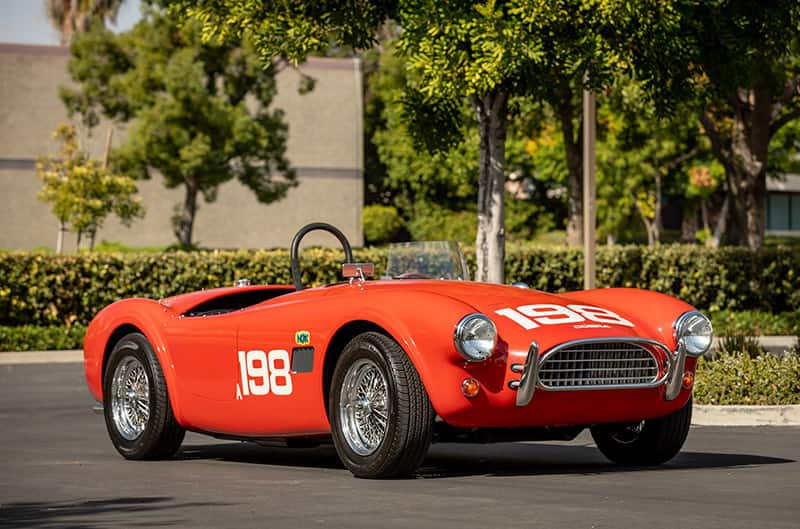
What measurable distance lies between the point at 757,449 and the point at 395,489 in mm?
3581

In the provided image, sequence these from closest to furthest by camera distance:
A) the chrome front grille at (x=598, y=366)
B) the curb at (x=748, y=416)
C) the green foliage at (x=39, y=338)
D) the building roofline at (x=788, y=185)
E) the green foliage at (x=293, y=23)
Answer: the chrome front grille at (x=598, y=366) < the curb at (x=748, y=416) < the green foliage at (x=293, y=23) < the green foliage at (x=39, y=338) < the building roofline at (x=788, y=185)

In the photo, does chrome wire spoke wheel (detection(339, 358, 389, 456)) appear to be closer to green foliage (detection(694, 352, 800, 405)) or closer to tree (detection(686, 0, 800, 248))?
green foliage (detection(694, 352, 800, 405))

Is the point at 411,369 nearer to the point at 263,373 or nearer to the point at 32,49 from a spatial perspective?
the point at 263,373

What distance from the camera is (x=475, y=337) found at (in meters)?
8.06

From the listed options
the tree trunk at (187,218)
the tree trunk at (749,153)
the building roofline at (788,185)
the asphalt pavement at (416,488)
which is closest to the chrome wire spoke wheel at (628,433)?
the asphalt pavement at (416,488)

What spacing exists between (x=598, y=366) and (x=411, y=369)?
107 centimetres

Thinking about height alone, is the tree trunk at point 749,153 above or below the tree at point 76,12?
below

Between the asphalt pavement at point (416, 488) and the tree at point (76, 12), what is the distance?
60.9m

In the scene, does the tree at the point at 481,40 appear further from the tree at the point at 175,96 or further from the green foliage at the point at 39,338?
the tree at the point at 175,96

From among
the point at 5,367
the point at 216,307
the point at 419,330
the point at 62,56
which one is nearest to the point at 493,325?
the point at 419,330

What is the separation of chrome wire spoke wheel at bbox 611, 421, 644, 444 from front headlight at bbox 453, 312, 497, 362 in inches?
61.4

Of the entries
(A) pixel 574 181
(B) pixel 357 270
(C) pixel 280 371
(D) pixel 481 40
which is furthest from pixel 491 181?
(A) pixel 574 181

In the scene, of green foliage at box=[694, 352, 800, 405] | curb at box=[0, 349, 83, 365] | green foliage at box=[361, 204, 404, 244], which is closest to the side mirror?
green foliage at box=[694, 352, 800, 405]

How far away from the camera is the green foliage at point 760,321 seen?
2783cm
